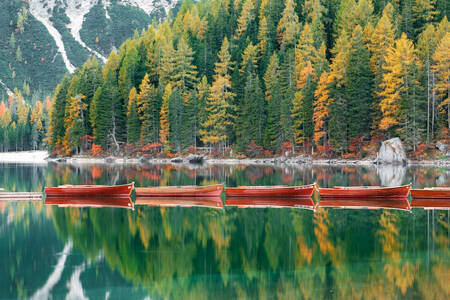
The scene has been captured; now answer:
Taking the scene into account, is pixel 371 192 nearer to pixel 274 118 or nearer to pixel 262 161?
pixel 262 161

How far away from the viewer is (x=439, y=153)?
228ft

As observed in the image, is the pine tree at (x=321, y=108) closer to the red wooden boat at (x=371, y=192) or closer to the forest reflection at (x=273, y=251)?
the red wooden boat at (x=371, y=192)

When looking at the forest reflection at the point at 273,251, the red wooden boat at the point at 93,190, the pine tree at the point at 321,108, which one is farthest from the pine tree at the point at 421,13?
the forest reflection at the point at 273,251

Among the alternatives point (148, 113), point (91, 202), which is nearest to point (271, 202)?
point (91, 202)

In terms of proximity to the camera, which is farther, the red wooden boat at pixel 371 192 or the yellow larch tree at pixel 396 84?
the yellow larch tree at pixel 396 84

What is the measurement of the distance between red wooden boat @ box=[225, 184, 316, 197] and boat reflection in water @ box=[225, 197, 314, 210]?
11.4 inches

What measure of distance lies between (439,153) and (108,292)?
6481cm

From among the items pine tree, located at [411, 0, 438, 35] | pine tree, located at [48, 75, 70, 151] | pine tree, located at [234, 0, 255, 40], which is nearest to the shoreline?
pine tree, located at [48, 75, 70, 151]

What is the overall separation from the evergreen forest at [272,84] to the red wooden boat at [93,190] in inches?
1918

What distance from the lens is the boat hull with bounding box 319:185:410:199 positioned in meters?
33.3

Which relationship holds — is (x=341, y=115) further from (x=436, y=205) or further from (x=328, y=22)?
(x=436, y=205)

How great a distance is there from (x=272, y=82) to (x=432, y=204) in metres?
68.2

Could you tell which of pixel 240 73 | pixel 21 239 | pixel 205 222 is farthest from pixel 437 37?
pixel 21 239

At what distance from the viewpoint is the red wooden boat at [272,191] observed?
34.4 metres
